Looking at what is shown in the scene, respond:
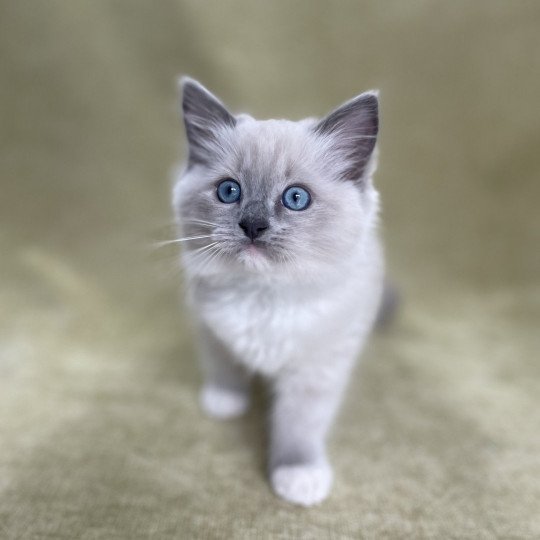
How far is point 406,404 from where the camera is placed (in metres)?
1.46

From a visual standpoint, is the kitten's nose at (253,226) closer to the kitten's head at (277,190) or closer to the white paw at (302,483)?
the kitten's head at (277,190)

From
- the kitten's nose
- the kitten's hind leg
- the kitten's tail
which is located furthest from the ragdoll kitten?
the kitten's tail

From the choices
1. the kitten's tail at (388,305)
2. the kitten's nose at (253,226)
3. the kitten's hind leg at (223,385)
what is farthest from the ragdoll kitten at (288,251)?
the kitten's tail at (388,305)

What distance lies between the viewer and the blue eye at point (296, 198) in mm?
1050

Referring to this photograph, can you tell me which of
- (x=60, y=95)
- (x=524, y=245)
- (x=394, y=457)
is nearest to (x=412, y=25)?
(x=524, y=245)

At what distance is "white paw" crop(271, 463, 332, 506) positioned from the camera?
113 centimetres

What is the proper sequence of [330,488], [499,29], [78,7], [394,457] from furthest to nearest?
[499,29] → [78,7] → [394,457] → [330,488]

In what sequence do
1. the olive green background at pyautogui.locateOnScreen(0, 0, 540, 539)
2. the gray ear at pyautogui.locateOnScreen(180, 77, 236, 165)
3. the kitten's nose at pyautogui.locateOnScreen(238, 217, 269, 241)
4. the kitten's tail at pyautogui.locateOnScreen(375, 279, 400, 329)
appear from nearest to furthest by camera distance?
the kitten's nose at pyautogui.locateOnScreen(238, 217, 269, 241)
the gray ear at pyautogui.locateOnScreen(180, 77, 236, 165)
the olive green background at pyautogui.locateOnScreen(0, 0, 540, 539)
the kitten's tail at pyautogui.locateOnScreen(375, 279, 400, 329)

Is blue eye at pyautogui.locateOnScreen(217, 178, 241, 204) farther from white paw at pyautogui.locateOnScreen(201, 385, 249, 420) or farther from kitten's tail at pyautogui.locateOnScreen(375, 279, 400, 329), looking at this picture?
kitten's tail at pyautogui.locateOnScreen(375, 279, 400, 329)

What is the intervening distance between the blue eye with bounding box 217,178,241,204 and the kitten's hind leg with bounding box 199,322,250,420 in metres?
0.43

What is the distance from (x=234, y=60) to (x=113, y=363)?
1044 millimetres

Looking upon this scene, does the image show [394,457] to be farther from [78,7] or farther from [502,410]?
[78,7]

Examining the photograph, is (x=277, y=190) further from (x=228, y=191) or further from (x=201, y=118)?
(x=201, y=118)

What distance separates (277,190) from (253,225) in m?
0.10
